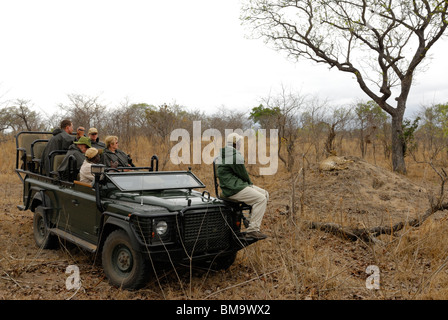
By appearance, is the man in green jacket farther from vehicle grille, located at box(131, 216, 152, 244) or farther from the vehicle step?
the vehicle step

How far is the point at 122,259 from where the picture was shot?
495 cm

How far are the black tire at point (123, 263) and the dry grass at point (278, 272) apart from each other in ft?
0.43

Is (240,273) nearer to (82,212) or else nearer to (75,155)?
(82,212)

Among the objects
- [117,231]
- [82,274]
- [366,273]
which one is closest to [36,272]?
[82,274]

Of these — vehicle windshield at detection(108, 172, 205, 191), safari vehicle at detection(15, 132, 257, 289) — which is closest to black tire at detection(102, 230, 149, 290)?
safari vehicle at detection(15, 132, 257, 289)

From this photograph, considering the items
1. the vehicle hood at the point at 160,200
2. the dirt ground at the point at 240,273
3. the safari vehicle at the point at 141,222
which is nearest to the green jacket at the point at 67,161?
the safari vehicle at the point at 141,222

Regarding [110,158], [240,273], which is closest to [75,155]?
→ [110,158]

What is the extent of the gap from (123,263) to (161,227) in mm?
784

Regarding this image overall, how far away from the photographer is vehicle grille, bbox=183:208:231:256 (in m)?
4.76

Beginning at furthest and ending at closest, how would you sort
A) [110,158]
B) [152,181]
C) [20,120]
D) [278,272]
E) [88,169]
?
[20,120] < [110,158] < [88,169] < [152,181] < [278,272]

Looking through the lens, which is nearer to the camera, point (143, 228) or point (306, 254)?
point (143, 228)

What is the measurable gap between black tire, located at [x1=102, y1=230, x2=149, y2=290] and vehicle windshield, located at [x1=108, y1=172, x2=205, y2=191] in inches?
28.5

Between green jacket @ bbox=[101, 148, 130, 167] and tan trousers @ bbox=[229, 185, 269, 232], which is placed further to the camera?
green jacket @ bbox=[101, 148, 130, 167]

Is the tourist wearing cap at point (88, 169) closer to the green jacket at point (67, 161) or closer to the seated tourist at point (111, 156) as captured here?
the green jacket at point (67, 161)
